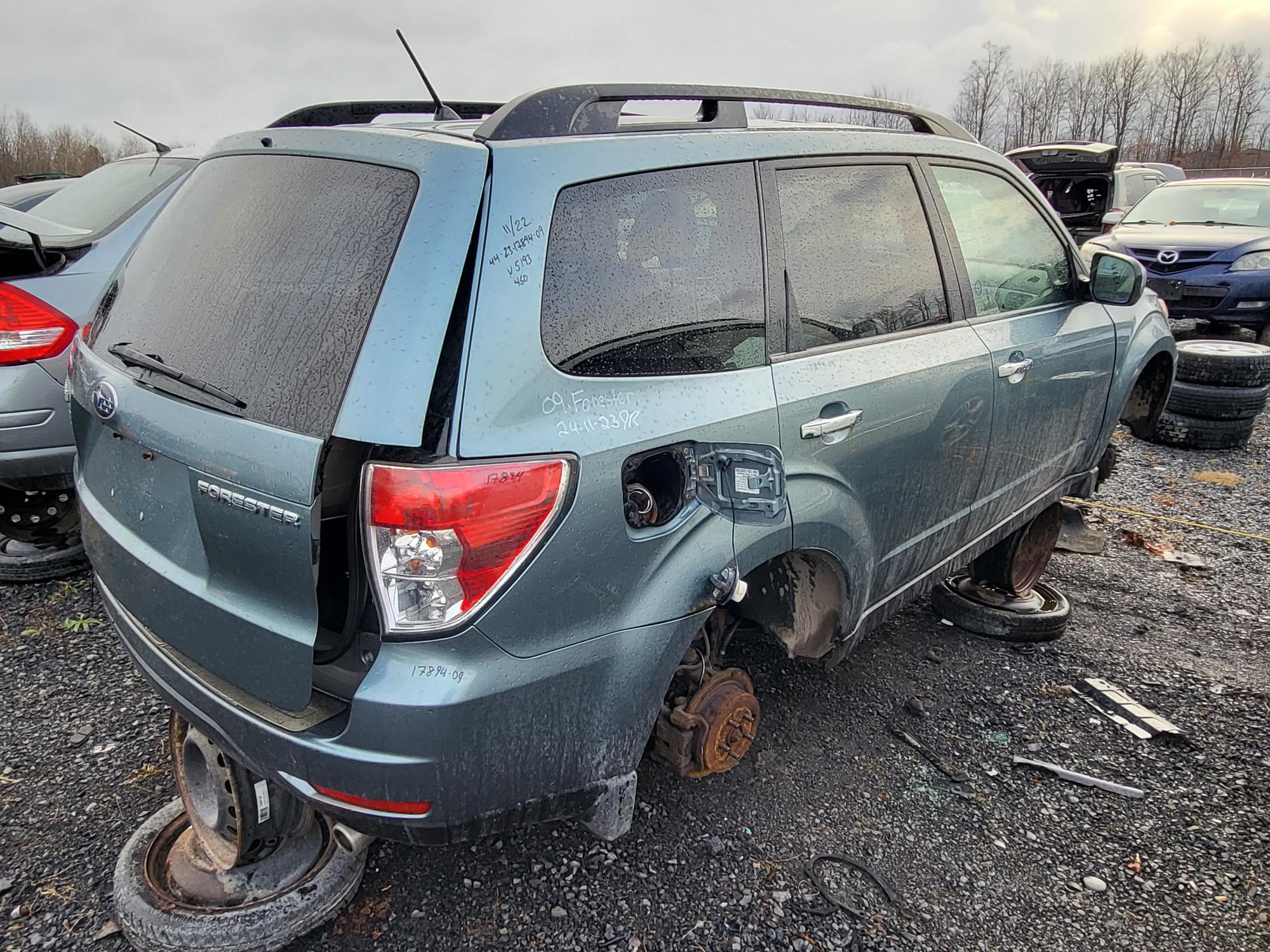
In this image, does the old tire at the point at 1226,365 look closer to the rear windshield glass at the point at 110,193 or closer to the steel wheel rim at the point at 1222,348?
the steel wheel rim at the point at 1222,348

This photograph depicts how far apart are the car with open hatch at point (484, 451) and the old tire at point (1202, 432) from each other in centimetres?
483

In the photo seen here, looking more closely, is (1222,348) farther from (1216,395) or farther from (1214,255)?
(1214,255)

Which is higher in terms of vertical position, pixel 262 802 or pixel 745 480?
pixel 745 480

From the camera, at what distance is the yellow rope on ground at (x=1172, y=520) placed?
15.2 ft

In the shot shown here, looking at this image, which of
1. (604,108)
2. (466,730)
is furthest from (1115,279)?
(466,730)

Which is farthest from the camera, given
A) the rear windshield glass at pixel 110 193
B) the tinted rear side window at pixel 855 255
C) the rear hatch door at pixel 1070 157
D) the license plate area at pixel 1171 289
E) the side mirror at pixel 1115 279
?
the rear hatch door at pixel 1070 157

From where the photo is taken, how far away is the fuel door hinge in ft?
5.97

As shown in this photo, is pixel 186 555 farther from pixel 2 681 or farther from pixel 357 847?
pixel 2 681

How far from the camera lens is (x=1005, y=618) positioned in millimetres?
3471

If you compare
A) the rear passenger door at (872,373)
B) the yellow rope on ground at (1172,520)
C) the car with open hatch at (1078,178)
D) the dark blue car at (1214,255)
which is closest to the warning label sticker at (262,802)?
the rear passenger door at (872,373)

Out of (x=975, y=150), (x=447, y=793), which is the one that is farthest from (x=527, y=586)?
(x=975, y=150)

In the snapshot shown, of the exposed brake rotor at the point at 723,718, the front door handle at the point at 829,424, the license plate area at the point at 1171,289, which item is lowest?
the exposed brake rotor at the point at 723,718

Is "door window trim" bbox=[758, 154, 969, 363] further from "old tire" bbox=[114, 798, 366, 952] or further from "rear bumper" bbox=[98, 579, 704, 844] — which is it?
"old tire" bbox=[114, 798, 366, 952]

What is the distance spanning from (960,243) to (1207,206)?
30.9 ft
